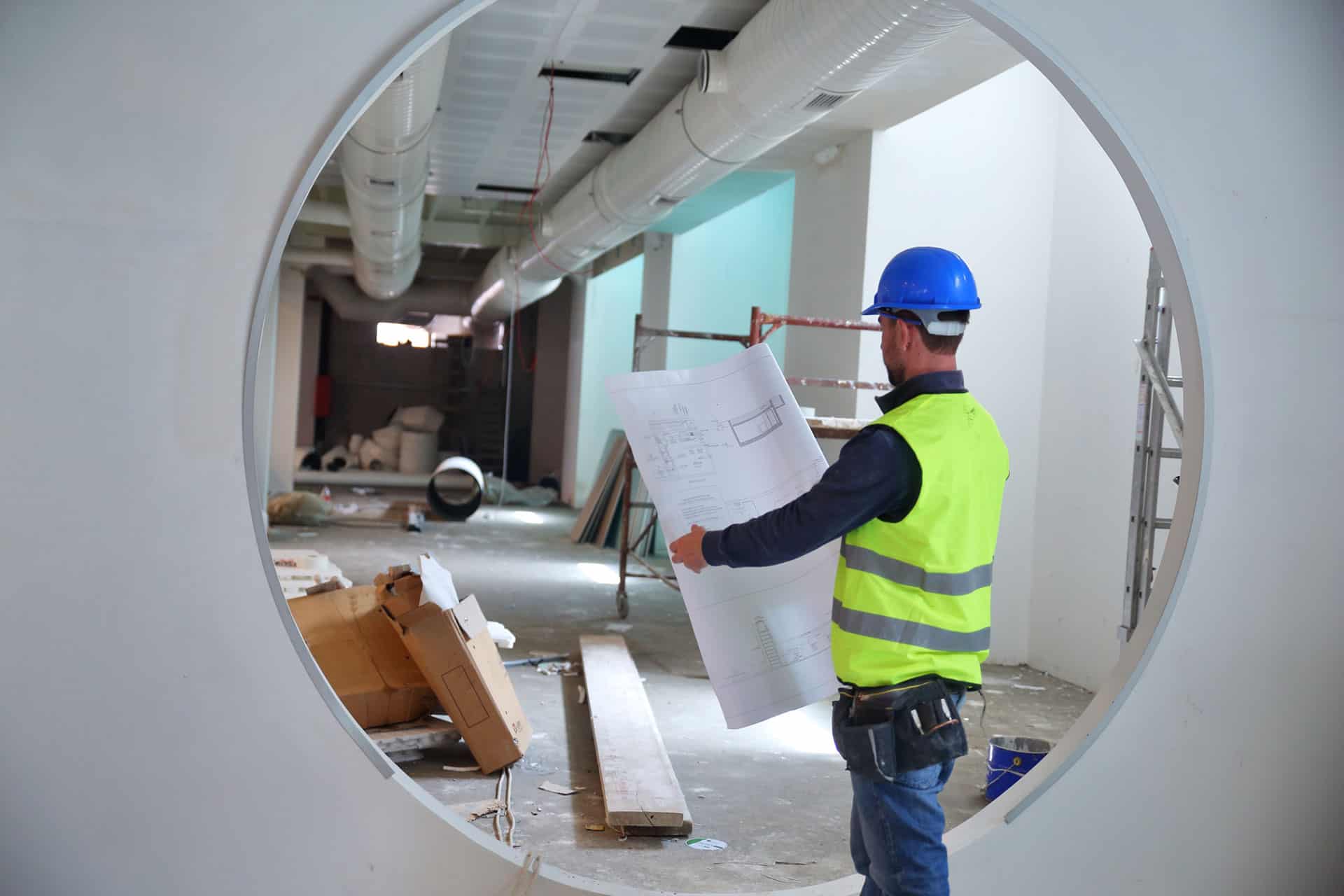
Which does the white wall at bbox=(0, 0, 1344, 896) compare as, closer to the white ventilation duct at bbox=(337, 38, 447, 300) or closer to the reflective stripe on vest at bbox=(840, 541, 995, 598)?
the reflective stripe on vest at bbox=(840, 541, 995, 598)

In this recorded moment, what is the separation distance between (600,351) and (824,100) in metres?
8.78

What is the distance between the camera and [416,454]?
16438 millimetres

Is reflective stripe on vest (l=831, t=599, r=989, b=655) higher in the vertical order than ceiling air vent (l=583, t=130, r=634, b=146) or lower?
lower

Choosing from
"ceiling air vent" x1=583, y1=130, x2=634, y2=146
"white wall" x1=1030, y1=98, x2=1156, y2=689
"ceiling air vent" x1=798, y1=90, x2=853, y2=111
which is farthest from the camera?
"ceiling air vent" x1=583, y1=130, x2=634, y2=146

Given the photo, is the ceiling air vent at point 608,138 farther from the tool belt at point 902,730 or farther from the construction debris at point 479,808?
the tool belt at point 902,730

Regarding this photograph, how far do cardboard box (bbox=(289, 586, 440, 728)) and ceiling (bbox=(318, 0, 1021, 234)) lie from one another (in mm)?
2408

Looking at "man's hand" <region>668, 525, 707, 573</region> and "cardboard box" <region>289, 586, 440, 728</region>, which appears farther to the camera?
"cardboard box" <region>289, 586, 440, 728</region>

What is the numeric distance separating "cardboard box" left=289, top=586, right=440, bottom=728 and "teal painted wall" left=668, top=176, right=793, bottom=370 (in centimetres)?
568

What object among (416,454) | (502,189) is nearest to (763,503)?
(502,189)

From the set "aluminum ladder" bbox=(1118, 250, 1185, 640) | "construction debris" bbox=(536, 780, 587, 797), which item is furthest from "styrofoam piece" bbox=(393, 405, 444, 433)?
"aluminum ladder" bbox=(1118, 250, 1185, 640)

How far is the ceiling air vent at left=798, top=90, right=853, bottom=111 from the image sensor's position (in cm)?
396

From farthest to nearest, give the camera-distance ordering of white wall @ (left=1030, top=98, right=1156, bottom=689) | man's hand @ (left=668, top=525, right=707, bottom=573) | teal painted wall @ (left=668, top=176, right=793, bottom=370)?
teal painted wall @ (left=668, top=176, right=793, bottom=370) < white wall @ (left=1030, top=98, right=1156, bottom=689) < man's hand @ (left=668, top=525, right=707, bottom=573)

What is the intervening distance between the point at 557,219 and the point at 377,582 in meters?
4.10

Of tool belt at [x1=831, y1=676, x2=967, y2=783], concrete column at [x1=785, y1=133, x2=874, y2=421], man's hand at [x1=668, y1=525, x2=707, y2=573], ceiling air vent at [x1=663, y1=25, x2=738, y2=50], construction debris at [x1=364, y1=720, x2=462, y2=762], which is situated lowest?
construction debris at [x1=364, y1=720, x2=462, y2=762]
